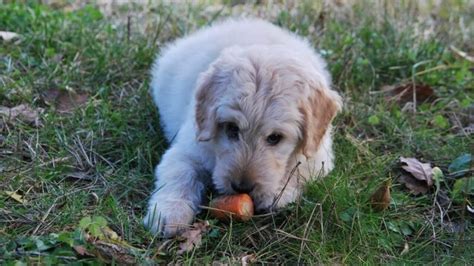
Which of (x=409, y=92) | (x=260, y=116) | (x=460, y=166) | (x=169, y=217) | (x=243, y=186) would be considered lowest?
(x=409, y=92)

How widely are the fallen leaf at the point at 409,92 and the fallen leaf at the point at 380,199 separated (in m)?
1.73

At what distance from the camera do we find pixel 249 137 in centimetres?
360

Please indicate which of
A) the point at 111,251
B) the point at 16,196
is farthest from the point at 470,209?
the point at 16,196

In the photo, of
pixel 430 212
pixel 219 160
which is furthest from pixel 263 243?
pixel 430 212

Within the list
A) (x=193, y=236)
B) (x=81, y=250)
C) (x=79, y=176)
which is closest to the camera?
(x=81, y=250)

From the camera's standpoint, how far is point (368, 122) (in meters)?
4.96

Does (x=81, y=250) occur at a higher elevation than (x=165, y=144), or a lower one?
higher

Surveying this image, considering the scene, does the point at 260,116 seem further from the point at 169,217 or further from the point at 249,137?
the point at 169,217

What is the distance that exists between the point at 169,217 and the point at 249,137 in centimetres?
52

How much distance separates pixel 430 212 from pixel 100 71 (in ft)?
8.24

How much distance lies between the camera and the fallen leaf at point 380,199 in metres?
3.79

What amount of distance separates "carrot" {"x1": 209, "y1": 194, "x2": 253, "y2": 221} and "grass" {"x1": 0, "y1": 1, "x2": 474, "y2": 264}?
2.3 inches

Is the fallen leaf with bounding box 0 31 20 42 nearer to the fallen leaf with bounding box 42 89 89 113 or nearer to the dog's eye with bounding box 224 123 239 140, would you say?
the fallen leaf with bounding box 42 89 89 113

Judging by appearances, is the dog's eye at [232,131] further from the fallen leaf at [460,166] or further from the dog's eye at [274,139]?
the fallen leaf at [460,166]
